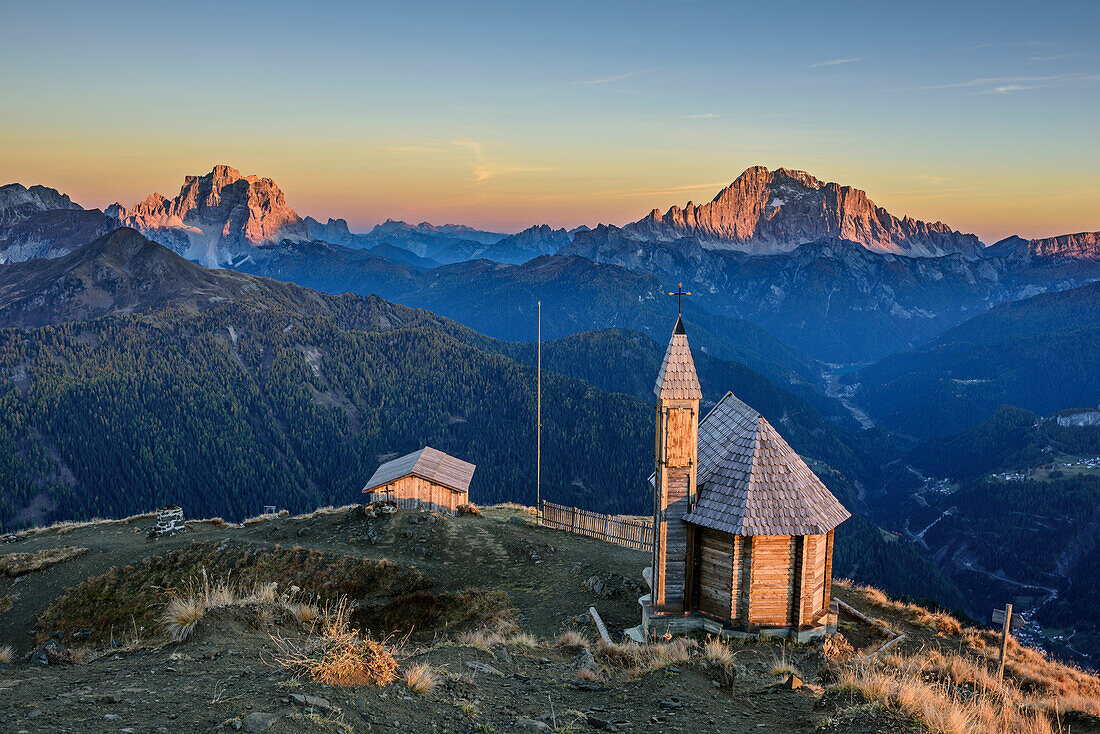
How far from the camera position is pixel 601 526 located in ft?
120

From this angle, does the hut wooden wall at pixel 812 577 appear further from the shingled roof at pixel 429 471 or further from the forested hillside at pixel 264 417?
the forested hillside at pixel 264 417

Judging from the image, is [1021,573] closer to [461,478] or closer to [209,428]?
[461,478]

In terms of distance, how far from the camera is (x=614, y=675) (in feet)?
44.7

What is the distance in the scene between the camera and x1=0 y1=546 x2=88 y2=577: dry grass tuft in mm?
27062

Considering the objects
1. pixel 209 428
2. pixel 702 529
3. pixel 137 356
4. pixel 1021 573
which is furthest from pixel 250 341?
pixel 1021 573

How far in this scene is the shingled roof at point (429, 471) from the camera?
44594mm

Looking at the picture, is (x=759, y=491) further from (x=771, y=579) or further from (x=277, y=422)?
(x=277, y=422)

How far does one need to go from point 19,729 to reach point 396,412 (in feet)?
549

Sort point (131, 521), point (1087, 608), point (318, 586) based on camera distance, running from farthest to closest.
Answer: point (1087, 608)
point (131, 521)
point (318, 586)

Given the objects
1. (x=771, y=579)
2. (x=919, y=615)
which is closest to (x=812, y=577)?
(x=771, y=579)

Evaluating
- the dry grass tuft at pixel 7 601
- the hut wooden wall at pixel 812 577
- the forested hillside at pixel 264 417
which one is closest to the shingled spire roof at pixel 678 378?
the hut wooden wall at pixel 812 577

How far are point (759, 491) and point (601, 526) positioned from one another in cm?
1706

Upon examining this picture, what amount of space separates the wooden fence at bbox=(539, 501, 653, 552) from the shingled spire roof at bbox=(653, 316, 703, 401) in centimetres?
1462

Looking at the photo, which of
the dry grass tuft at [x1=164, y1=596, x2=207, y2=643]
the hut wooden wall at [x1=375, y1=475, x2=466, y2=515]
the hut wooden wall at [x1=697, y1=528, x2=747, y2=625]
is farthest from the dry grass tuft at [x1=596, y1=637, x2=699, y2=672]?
the hut wooden wall at [x1=375, y1=475, x2=466, y2=515]
